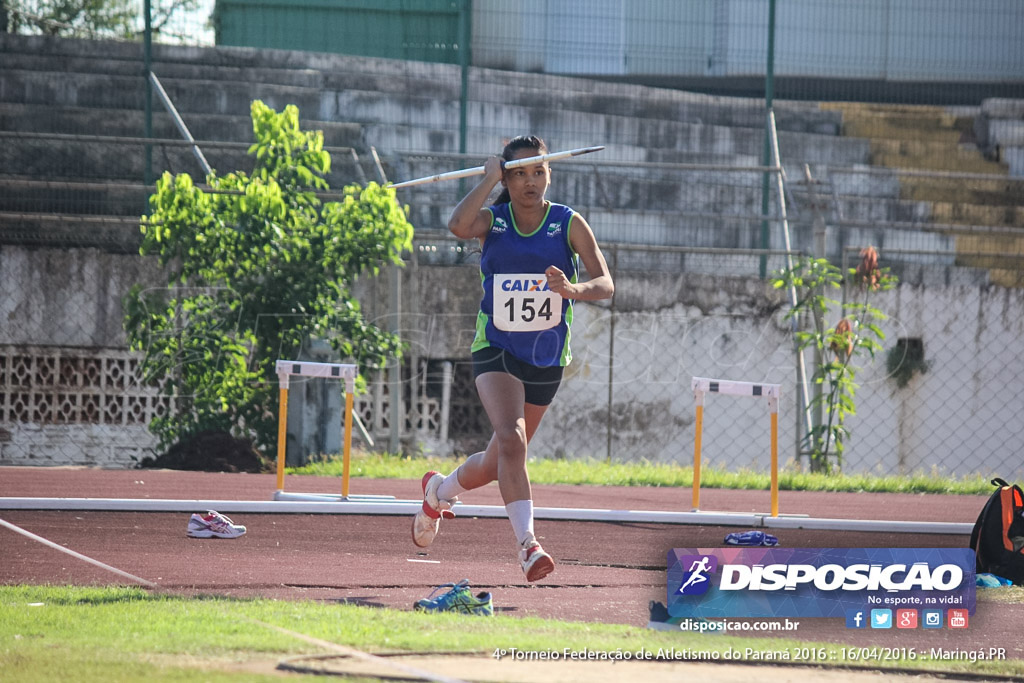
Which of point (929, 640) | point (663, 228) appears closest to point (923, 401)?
point (663, 228)

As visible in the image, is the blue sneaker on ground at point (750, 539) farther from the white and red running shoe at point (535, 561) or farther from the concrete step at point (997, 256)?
the concrete step at point (997, 256)

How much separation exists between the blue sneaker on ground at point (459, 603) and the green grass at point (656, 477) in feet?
20.9

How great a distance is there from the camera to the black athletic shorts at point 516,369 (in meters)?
6.12

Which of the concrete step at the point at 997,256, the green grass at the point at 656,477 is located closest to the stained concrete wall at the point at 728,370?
the concrete step at the point at 997,256

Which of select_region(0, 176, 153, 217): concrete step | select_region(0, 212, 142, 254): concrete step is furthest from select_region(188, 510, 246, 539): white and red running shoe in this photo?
select_region(0, 176, 153, 217): concrete step

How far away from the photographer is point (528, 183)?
6.22 m

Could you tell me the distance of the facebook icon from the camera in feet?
16.3

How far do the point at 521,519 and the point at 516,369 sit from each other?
0.71 m

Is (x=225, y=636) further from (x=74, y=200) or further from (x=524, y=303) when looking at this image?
(x=74, y=200)

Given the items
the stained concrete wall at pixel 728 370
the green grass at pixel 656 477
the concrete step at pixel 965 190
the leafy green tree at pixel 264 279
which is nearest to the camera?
the green grass at pixel 656 477

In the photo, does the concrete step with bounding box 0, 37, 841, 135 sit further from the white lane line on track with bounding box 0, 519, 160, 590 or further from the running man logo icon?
the running man logo icon

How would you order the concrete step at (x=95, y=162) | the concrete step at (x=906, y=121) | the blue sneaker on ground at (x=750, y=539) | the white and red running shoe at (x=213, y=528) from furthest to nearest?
1. the concrete step at (x=906, y=121)
2. the concrete step at (x=95, y=162)
3. the blue sneaker on ground at (x=750, y=539)
4. the white and red running shoe at (x=213, y=528)

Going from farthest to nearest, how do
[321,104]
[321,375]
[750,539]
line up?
[321,104]
[321,375]
[750,539]

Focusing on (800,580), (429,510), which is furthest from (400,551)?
(800,580)
